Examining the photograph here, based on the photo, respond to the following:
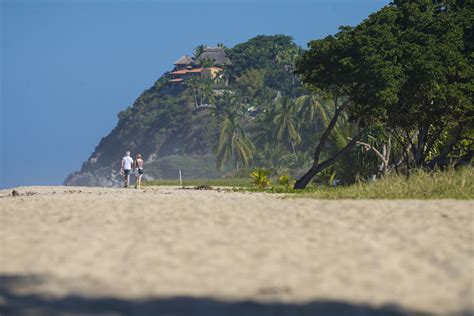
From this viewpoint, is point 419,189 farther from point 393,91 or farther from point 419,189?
point 393,91

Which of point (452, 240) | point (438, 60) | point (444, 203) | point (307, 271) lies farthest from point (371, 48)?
point (307, 271)

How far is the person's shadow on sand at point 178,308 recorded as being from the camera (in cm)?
924

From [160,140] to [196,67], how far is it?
17.7 m

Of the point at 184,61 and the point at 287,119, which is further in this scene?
the point at 184,61

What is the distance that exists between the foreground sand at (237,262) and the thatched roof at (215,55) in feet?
490

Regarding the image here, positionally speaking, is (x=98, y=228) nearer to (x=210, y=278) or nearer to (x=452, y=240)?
(x=210, y=278)

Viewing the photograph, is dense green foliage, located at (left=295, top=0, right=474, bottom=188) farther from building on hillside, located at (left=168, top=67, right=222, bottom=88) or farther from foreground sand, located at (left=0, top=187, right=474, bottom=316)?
building on hillside, located at (left=168, top=67, right=222, bottom=88)

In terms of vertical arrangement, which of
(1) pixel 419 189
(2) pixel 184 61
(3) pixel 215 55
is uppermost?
(3) pixel 215 55

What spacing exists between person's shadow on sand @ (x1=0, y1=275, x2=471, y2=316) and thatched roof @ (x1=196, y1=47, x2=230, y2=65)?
15521 cm

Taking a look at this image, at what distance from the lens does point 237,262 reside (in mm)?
11672

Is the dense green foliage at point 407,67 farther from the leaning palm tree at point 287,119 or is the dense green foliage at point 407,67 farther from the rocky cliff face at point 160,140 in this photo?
the rocky cliff face at point 160,140

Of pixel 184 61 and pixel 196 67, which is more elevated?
pixel 184 61

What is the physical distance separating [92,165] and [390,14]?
15817 cm

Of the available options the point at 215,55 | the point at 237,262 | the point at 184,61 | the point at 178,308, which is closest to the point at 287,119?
the point at 215,55
